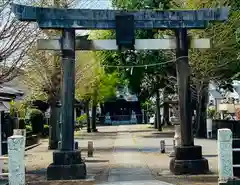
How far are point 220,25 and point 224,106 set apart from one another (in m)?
12.2

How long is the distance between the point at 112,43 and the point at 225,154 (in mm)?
5747

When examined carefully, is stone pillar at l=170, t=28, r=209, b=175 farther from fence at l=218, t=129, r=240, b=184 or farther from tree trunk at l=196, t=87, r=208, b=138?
tree trunk at l=196, t=87, r=208, b=138

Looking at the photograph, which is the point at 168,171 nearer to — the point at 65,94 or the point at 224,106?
the point at 65,94

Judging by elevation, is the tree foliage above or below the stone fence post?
above

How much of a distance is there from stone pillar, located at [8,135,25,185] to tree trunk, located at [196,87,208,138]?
26.9 metres

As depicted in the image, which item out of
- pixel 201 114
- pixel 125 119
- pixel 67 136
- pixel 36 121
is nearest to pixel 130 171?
pixel 67 136

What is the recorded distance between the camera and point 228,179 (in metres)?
13.1

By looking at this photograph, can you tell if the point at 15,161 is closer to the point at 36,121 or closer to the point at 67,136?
the point at 67,136

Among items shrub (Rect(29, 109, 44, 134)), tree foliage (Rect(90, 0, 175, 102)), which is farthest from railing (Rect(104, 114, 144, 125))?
shrub (Rect(29, 109, 44, 134))

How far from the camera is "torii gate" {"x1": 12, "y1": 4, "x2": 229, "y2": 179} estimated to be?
16000 millimetres

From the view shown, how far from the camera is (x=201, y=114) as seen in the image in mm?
41375

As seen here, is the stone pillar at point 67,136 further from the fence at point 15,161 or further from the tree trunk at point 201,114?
the tree trunk at point 201,114

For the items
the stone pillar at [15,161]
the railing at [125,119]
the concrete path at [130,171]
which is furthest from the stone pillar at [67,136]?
the railing at [125,119]

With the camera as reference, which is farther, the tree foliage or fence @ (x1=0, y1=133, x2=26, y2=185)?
the tree foliage
